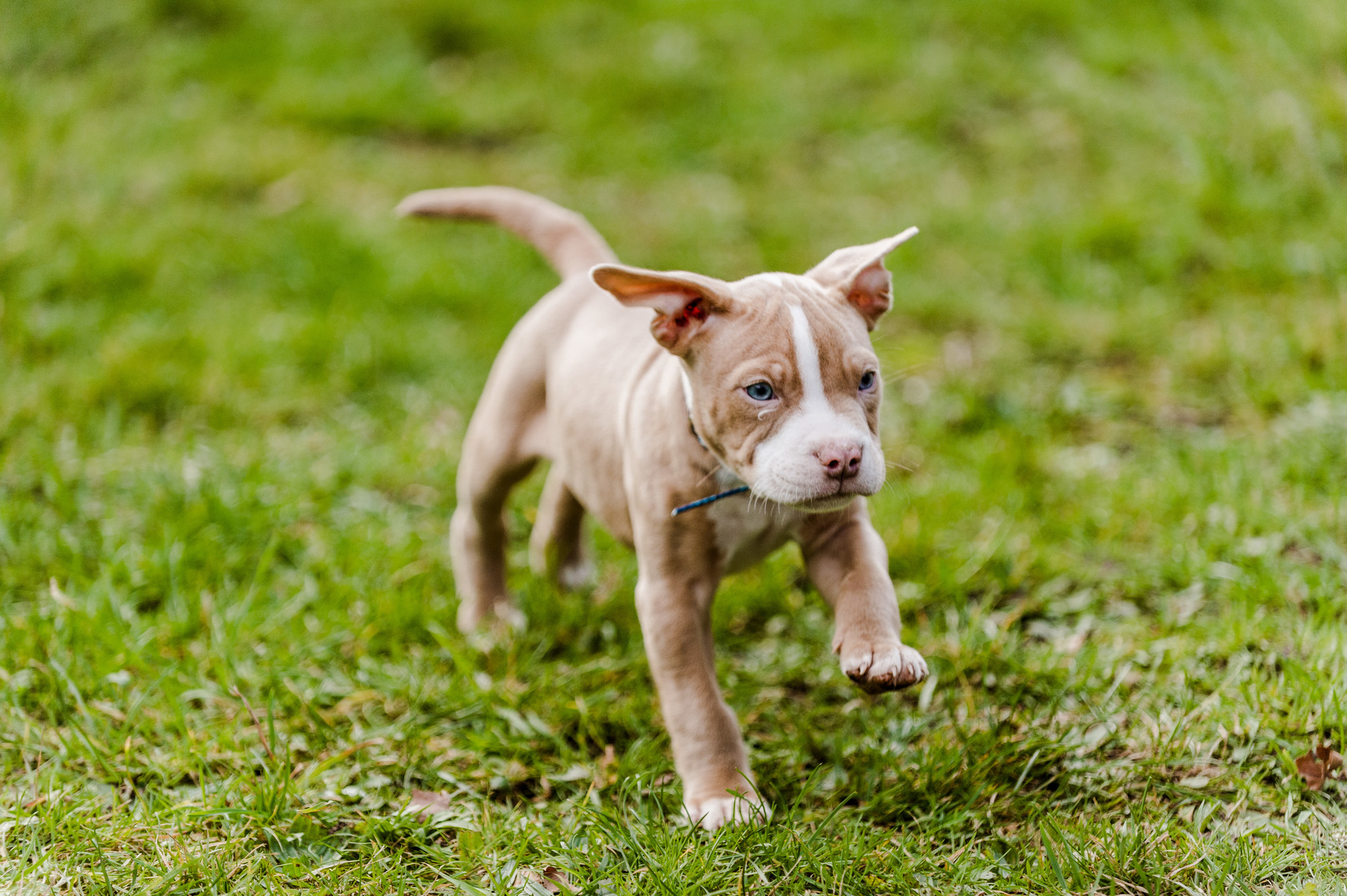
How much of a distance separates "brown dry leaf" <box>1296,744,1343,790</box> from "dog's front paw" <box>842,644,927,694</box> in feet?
3.22

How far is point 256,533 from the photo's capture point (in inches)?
160

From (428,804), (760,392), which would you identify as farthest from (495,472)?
(760,392)

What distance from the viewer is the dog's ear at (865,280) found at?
108 inches

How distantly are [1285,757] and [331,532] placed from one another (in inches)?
117

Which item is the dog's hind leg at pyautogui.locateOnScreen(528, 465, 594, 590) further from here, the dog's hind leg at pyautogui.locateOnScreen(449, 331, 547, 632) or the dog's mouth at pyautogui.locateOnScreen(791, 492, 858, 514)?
the dog's mouth at pyautogui.locateOnScreen(791, 492, 858, 514)

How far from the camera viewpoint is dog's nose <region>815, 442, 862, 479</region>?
2406 millimetres

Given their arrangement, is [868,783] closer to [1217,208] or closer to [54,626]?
[54,626]

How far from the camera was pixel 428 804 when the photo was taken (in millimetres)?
2910

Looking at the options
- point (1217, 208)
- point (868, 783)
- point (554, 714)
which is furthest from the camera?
point (1217, 208)

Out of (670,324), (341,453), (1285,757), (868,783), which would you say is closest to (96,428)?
(341,453)

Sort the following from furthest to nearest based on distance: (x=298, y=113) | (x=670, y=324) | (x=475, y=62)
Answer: (x=475, y=62) < (x=298, y=113) < (x=670, y=324)

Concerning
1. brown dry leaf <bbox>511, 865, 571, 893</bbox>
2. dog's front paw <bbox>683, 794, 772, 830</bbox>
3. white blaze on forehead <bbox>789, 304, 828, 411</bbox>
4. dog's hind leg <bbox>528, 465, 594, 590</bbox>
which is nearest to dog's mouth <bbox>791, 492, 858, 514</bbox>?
white blaze on forehead <bbox>789, 304, 828, 411</bbox>

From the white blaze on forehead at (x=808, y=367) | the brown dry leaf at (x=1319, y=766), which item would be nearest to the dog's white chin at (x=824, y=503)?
the white blaze on forehead at (x=808, y=367)

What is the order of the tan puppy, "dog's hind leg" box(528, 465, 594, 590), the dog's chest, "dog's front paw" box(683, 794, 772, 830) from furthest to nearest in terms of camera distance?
"dog's hind leg" box(528, 465, 594, 590) < the dog's chest < "dog's front paw" box(683, 794, 772, 830) < the tan puppy
